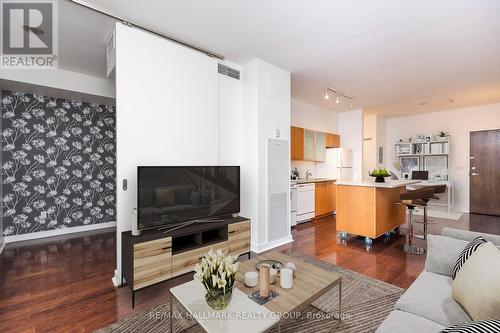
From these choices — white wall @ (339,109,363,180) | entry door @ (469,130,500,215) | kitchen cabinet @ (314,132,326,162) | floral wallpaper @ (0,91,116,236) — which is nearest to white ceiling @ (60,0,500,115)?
floral wallpaper @ (0,91,116,236)

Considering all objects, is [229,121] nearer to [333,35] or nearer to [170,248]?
[333,35]

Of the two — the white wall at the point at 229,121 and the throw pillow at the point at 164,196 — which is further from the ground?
the white wall at the point at 229,121

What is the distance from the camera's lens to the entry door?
5902 mm

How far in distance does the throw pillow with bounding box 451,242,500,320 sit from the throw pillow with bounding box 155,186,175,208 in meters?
2.43

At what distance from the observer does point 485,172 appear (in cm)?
604

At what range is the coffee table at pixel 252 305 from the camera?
4.30ft

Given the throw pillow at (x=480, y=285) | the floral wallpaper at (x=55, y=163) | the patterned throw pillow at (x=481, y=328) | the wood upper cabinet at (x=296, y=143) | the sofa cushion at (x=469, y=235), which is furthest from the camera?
the wood upper cabinet at (x=296, y=143)

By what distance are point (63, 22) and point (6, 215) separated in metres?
3.11

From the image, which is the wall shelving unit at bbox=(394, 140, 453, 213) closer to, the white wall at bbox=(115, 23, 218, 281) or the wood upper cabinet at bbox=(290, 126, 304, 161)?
the wood upper cabinet at bbox=(290, 126, 304, 161)

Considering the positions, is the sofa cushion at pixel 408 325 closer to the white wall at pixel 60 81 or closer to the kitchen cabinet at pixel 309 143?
the kitchen cabinet at pixel 309 143

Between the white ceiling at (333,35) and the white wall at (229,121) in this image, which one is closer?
the white ceiling at (333,35)

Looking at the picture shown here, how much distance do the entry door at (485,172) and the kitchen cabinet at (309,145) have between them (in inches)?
166

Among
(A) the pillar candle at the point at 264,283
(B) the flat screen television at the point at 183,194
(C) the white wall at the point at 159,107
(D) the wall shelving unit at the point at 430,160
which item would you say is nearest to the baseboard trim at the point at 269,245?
(B) the flat screen television at the point at 183,194

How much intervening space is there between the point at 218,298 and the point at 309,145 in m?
4.93
